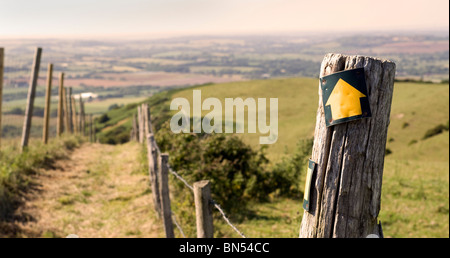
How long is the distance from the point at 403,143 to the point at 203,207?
28720mm

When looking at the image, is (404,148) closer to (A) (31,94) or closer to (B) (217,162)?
(B) (217,162)

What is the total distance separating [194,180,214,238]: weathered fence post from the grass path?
3401 millimetres

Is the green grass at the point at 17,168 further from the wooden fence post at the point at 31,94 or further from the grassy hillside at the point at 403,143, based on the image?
the grassy hillside at the point at 403,143

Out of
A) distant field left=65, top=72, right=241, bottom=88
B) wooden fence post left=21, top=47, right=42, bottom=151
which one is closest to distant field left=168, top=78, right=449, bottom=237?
wooden fence post left=21, top=47, right=42, bottom=151

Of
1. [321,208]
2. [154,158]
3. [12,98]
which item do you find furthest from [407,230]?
[12,98]

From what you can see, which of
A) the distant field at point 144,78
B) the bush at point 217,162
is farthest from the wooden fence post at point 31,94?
the distant field at point 144,78

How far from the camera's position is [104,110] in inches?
2832

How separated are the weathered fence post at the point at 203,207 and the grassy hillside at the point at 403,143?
4.01ft

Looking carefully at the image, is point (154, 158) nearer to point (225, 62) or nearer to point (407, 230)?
point (407, 230)

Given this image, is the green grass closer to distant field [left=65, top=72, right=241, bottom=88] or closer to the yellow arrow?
the yellow arrow

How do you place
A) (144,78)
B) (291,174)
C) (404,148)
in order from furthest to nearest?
(144,78) → (404,148) → (291,174)

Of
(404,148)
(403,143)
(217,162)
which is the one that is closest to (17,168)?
(217,162)

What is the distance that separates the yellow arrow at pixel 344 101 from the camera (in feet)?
6.63

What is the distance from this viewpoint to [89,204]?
30.1ft
